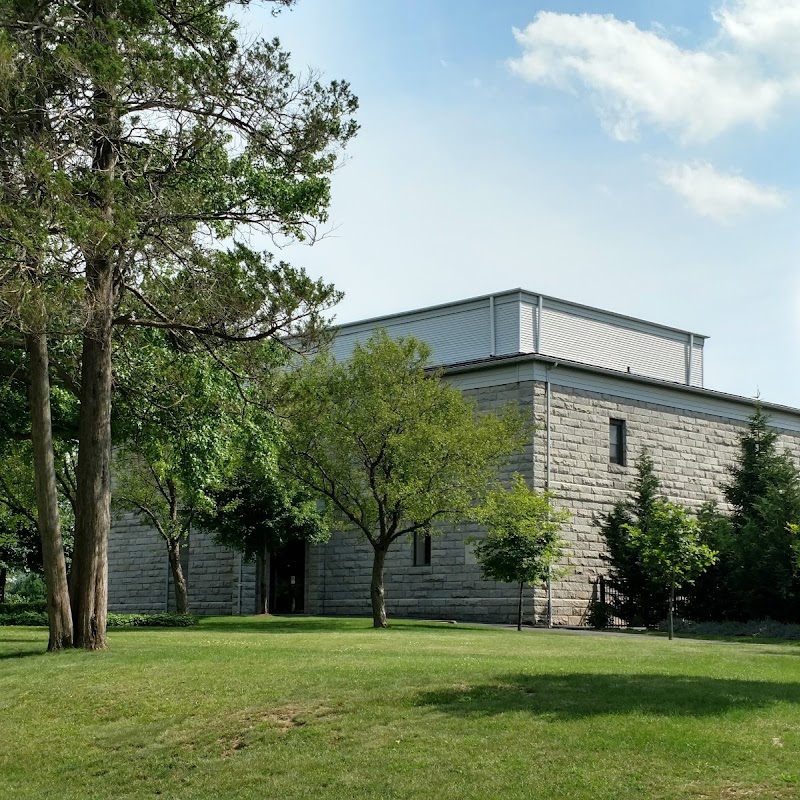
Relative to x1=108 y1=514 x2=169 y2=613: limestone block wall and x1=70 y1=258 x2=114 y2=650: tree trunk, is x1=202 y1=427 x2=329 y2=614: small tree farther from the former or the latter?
x1=70 y1=258 x2=114 y2=650: tree trunk

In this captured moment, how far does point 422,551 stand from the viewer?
1358 inches

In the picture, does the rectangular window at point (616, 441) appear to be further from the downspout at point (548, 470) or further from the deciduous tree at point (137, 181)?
the deciduous tree at point (137, 181)

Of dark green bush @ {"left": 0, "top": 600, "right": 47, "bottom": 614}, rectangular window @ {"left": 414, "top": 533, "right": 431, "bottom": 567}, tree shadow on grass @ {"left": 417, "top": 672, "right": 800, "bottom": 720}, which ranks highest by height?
rectangular window @ {"left": 414, "top": 533, "right": 431, "bottom": 567}

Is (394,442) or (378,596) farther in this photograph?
(378,596)

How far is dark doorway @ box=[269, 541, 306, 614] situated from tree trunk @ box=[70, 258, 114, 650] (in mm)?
20246

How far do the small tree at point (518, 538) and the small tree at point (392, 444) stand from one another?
68cm

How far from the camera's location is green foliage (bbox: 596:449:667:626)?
3103 cm

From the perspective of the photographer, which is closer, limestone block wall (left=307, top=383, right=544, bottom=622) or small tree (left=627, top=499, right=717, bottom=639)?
small tree (left=627, top=499, right=717, bottom=639)

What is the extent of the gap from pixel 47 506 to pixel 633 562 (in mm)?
18107

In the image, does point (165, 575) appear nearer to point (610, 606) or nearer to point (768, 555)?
point (610, 606)

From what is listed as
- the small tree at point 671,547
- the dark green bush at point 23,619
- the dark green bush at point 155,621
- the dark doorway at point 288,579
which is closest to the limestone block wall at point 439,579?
the dark doorway at point 288,579

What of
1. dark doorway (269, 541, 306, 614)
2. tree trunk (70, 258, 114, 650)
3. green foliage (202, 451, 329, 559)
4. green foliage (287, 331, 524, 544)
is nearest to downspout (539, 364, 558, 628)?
green foliage (287, 331, 524, 544)

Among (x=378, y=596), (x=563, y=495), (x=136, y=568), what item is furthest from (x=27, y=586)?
(x=378, y=596)

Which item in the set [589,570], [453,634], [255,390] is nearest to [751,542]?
[589,570]
